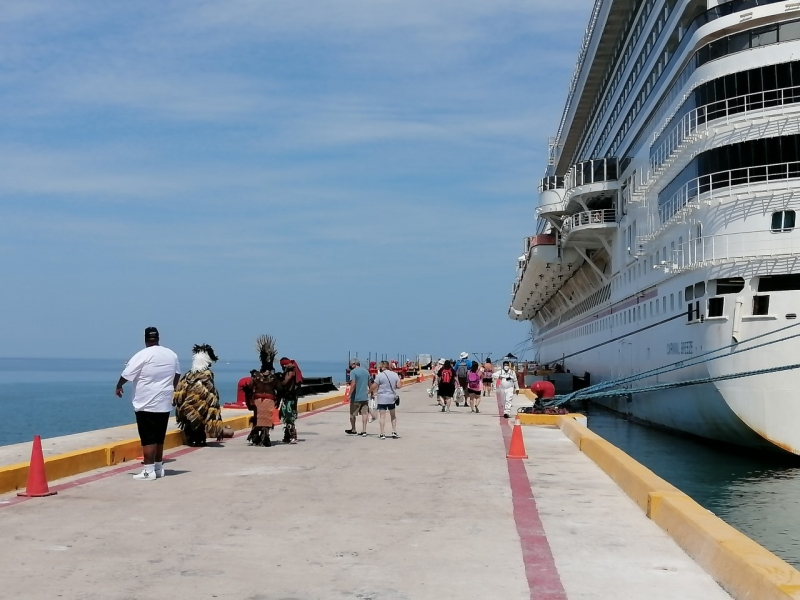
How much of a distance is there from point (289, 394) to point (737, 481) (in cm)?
939

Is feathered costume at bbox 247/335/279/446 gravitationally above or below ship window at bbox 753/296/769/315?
below

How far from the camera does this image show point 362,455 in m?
14.6

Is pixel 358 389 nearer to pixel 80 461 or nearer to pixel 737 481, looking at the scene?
pixel 80 461

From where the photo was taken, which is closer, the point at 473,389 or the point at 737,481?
the point at 737,481

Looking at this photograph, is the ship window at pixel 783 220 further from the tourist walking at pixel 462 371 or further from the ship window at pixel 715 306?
the tourist walking at pixel 462 371

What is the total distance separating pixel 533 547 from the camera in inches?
304

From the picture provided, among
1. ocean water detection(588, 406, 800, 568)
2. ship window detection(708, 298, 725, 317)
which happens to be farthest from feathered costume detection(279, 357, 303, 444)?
ship window detection(708, 298, 725, 317)

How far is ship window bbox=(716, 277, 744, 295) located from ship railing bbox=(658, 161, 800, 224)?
208cm

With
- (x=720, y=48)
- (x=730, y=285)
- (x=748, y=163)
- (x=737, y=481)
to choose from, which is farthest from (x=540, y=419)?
(x=720, y=48)

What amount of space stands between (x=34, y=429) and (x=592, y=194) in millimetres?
26606

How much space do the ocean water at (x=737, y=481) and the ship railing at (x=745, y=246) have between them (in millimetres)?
4578

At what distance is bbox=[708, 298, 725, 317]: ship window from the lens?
71.5ft

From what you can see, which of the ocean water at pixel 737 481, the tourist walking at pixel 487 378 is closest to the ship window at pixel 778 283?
the ocean water at pixel 737 481

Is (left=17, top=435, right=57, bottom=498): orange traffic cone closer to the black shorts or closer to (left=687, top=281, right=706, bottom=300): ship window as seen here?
the black shorts
